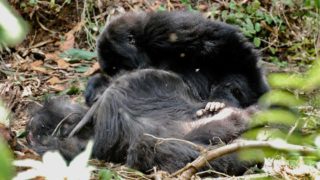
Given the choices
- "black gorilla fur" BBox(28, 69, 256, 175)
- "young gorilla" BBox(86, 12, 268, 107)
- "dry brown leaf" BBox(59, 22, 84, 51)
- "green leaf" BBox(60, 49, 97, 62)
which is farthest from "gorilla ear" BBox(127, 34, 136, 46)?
"dry brown leaf" BBox(59, 22, 84, 51)

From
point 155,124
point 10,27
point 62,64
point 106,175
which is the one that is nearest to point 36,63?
point 62,64

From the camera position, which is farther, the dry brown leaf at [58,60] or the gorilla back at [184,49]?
the dry brown leaf at [58,60]

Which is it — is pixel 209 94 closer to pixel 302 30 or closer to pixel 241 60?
pixel 241 60

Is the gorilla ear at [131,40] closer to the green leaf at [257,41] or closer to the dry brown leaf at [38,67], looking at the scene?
the dry brown leaf at [38,67]

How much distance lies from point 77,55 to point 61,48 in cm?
36

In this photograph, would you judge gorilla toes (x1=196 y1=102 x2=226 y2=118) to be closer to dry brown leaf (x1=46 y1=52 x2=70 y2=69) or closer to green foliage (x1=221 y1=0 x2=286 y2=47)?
dry brown leaf (x1=46 y1=52 x2=70 y2=69)

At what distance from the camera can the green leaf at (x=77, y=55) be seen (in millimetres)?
6234

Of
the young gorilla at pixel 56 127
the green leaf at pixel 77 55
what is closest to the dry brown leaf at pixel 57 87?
the green leaf at pixel 77 55

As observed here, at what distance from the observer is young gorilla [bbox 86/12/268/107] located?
3.94 metres

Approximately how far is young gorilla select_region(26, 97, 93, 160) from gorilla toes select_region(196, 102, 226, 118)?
70cm

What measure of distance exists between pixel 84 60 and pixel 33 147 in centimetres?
273

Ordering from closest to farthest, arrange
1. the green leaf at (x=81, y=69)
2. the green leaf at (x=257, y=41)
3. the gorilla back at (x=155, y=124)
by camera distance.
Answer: the gorilla back at (x=155, y=124) → the green leaf at (x=81, y=69) → the green leaf at (x=257, y=41)

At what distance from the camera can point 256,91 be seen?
388cm

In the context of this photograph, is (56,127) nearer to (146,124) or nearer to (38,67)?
(146,124)
